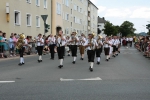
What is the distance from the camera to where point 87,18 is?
86.9 m

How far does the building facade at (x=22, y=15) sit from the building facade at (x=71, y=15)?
173 inches

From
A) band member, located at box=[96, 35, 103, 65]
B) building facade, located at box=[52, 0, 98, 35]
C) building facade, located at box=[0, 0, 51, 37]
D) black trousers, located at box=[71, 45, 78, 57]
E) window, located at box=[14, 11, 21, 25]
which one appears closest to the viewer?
band member, located at box=[96, 35, 103, 65]

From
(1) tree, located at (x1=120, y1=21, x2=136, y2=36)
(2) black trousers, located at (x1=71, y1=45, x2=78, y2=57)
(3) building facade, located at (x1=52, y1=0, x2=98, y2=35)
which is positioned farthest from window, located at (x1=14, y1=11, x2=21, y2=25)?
(1) tree, located at (x1=120, y1=21, x2=136, y2=36)

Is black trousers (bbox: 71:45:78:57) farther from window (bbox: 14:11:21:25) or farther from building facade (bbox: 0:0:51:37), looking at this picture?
window (bbox: 14:11:21:25)

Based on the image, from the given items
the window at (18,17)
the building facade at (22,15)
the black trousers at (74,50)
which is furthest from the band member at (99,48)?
the window at (18,17)

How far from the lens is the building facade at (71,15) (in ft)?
156

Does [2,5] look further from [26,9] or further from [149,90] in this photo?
[149,90]

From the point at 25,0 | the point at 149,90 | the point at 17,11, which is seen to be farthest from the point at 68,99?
the point at 25,0

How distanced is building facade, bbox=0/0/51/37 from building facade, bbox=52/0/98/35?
14.4 ft

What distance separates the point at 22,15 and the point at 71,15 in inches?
1160

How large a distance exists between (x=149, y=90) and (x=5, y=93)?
13.8 feet

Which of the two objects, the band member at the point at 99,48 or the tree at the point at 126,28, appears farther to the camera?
the tree at the point at 126,28

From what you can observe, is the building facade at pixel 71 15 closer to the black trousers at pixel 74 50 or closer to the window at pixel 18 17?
the window at pixel 18 17

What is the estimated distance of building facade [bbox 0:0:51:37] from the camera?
95.2 feet
